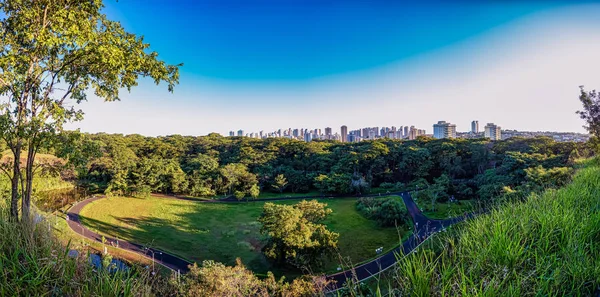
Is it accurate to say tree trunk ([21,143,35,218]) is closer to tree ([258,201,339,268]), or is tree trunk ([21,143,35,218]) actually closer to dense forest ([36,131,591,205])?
tree ([258,201,339,268])

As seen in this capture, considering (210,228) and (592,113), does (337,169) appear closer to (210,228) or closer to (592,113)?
(210,228)

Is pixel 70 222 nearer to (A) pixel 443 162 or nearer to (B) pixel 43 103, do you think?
(B) pixel 43 103

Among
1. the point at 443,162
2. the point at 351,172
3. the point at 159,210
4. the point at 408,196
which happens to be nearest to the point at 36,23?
the point at 159,210

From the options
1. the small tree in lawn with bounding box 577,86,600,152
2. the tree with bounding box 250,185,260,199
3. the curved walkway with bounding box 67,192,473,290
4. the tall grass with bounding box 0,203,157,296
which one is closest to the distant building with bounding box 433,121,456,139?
the curved walkway with bounding box 67,192,473,290

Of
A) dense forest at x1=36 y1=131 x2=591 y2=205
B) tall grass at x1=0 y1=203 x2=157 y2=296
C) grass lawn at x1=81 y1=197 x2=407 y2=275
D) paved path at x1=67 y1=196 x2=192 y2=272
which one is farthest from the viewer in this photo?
dense forest at x1=36 y1=131 x2=591 y2=205

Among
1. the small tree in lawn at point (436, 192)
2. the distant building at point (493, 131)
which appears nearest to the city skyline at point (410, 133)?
the distant building at point (493, 131)

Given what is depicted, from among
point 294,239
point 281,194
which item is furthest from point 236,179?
Result: point 294,239
